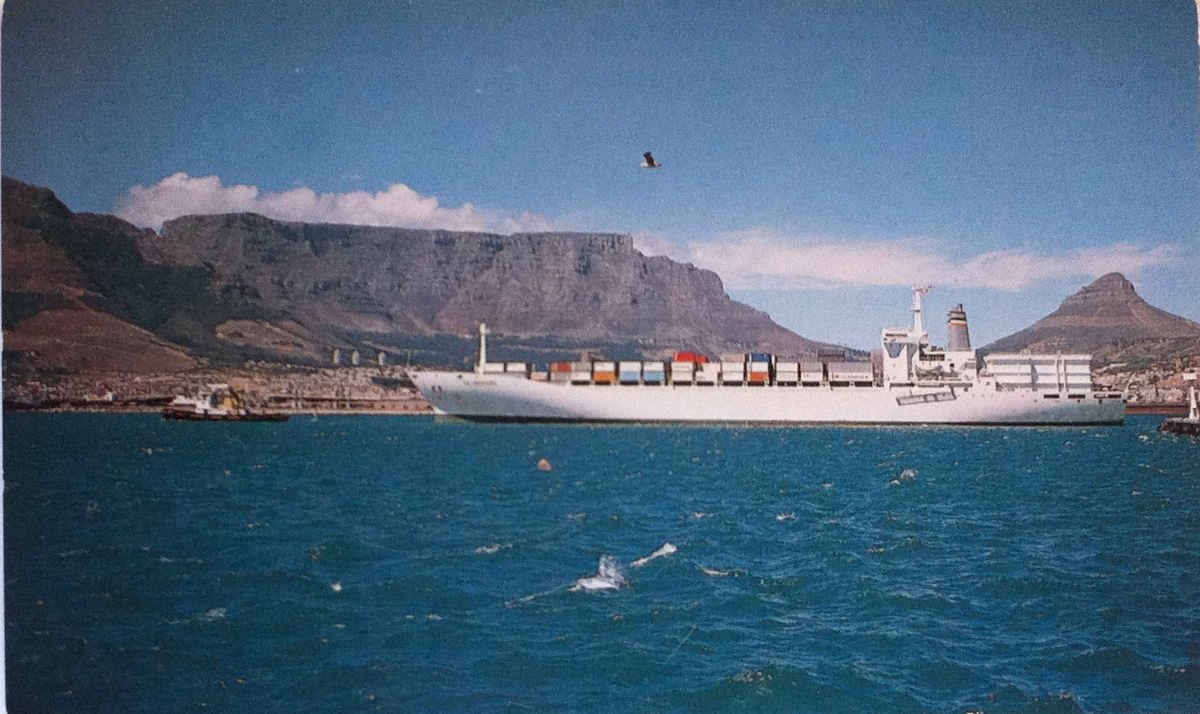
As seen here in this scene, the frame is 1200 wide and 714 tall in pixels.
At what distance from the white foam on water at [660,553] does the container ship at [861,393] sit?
142 feet

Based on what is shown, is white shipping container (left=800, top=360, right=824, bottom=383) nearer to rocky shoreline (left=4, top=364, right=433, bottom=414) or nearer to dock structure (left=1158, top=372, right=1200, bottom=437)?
dock structure (left=1158, top=372, right=1200, bottom=437)

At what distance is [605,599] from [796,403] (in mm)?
48347

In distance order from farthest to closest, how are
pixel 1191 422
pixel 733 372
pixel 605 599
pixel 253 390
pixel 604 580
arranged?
pixel 253 390 → pixel 733 372 → pixel 1191 422 → pixel 604 580 → pixel 605 599

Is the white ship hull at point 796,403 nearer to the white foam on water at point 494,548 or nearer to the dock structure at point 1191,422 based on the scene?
the dock structure at point 1191,422

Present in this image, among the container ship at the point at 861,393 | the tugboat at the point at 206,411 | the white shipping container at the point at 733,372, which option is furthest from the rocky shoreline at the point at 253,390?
the white shipping container at the point at 733,372

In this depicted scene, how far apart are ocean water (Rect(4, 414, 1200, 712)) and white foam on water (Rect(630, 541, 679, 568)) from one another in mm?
78

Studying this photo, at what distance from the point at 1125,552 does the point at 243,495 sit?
20410 mm

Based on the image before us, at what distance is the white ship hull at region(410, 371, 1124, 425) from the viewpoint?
56344mm

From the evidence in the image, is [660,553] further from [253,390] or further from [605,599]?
[253,390]

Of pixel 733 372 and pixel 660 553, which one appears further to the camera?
pixel 733 372

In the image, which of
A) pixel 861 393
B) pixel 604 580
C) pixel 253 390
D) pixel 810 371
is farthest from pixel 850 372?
pixel 253 390

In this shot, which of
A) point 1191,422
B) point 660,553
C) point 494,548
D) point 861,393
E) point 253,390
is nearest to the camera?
point 660,553

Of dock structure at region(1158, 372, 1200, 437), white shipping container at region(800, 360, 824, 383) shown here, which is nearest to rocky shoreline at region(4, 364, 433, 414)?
white shipping container at region(800, 360, 824, 383)

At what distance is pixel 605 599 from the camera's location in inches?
409
